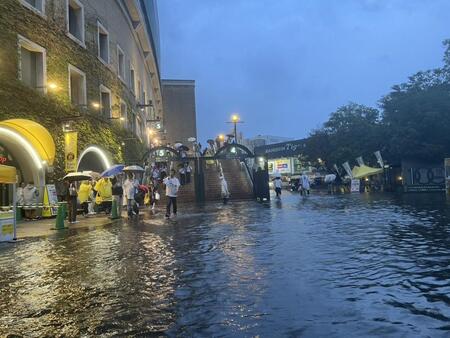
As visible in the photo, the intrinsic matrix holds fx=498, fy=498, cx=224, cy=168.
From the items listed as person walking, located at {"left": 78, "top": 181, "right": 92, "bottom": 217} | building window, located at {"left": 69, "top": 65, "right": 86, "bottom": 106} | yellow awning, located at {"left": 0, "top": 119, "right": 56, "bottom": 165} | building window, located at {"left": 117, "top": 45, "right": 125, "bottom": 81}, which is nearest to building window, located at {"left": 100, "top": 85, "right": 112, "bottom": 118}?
building window, located at {"left": 69, "top": 65, "right": 86, "bottom": 106}

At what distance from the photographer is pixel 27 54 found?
2114 cm

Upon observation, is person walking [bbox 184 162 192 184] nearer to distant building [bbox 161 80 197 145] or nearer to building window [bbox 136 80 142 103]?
building window [bbox 136 80 142 103]

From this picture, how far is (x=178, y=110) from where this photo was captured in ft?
309

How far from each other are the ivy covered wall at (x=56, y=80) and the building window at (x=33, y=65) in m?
0.31

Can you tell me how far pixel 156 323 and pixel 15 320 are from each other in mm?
1579

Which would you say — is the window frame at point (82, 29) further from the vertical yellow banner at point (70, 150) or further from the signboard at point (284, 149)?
the signboard at point (284, 149)

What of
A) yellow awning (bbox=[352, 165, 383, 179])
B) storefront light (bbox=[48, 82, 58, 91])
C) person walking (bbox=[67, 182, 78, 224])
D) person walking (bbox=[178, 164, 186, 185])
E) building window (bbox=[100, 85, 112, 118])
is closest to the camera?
person walking (bbox=[67, 182, 78, 224])

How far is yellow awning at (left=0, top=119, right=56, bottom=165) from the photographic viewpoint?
60.5 ft

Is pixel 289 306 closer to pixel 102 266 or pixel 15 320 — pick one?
pixel 15 320

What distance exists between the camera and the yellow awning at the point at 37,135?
1844 centimetres

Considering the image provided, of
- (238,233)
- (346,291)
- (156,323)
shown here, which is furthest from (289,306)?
(238,233)

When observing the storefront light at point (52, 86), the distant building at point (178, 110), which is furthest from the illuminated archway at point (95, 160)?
the distant building at point (178, 110)

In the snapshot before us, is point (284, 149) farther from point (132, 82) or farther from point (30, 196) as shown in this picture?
point (30, 196)

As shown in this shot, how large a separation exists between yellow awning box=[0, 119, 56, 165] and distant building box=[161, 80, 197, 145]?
7316 cm
